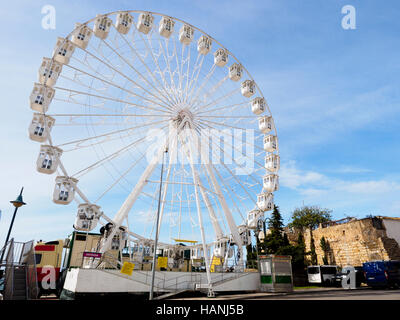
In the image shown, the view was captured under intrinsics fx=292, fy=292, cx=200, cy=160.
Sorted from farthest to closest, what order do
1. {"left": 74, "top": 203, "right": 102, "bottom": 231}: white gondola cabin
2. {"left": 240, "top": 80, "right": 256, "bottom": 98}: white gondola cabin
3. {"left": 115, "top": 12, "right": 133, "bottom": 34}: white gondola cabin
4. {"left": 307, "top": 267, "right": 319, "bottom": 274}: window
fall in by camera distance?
{"left": 307, "top": 267, "right": 319, "bottom": 274}: window < {"left": 240, "top": 80, "right": 256, "bottom": 98}: white gondola cabin < {"left": 115, "top": 12, "right": 133, "bottom": 34}: white gondola cabin < {"left": 74, "top": 203, "right": 102, "bottom": 231}: white gondola cabin

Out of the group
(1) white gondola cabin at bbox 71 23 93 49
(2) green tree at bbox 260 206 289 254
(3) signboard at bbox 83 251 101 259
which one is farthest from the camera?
(2) green tree at bbox 260 206 289 254

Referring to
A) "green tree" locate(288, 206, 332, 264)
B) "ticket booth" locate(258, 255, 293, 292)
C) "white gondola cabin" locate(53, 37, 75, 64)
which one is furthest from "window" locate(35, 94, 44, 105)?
"green tree" locate(288, 206, 332, 264)

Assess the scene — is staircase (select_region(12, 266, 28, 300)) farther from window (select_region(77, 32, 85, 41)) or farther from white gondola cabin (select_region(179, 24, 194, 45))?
white gondola cabin (select_region(179, 24, 194, 45))

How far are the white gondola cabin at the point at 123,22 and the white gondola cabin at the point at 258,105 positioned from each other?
1312cm

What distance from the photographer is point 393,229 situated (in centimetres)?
3472

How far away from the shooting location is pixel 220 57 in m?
27.2

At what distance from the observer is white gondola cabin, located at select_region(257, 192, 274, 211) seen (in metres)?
26.7

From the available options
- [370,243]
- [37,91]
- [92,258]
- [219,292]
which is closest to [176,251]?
[219,292]

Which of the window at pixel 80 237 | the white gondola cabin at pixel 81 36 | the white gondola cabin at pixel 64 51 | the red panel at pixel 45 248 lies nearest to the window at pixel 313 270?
the window at pixel 80 237

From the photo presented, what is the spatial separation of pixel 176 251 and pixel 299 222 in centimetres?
4484

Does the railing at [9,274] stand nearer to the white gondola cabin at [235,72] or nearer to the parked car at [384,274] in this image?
the white gondola cabin at [235,72]

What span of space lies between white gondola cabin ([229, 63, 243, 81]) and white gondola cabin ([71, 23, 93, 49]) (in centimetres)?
1295

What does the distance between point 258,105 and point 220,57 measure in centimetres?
580
